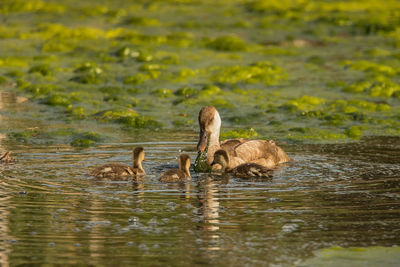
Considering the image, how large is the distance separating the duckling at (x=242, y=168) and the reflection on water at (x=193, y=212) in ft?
0.75

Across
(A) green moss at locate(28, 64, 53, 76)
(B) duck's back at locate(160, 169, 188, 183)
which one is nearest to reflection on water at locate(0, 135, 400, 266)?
(B) duck's back at locate(160, 169, 188, 183)

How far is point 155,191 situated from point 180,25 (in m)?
23.2

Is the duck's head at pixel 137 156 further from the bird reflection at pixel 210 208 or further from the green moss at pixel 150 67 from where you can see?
the green moss at pixel 150 67

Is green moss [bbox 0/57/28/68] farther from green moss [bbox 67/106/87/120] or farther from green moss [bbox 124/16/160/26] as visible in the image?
green moss [bbox 124/16/160/26]

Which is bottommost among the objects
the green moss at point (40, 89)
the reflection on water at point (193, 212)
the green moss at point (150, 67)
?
the reflection on water at point (193, 212)

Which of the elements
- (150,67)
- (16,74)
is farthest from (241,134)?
(16,74)

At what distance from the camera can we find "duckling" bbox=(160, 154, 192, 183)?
12.1m

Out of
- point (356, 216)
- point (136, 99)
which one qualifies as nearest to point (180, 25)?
point (136, 99)

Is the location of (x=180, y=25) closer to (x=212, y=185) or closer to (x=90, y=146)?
(x=90, y=146)

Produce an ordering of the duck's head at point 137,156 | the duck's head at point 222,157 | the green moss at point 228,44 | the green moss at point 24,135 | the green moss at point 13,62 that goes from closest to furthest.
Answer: the duck's head at point 137,156, the duck's head at point 222,157, the green moss at point 24,135, the green moss at point 13,62, the green moss at point 228,44

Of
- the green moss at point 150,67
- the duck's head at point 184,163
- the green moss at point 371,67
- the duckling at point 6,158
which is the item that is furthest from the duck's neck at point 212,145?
the green moss at point 371,67

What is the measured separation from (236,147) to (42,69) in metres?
11.8

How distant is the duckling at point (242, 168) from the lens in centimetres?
1250

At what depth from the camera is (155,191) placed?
11492mm
